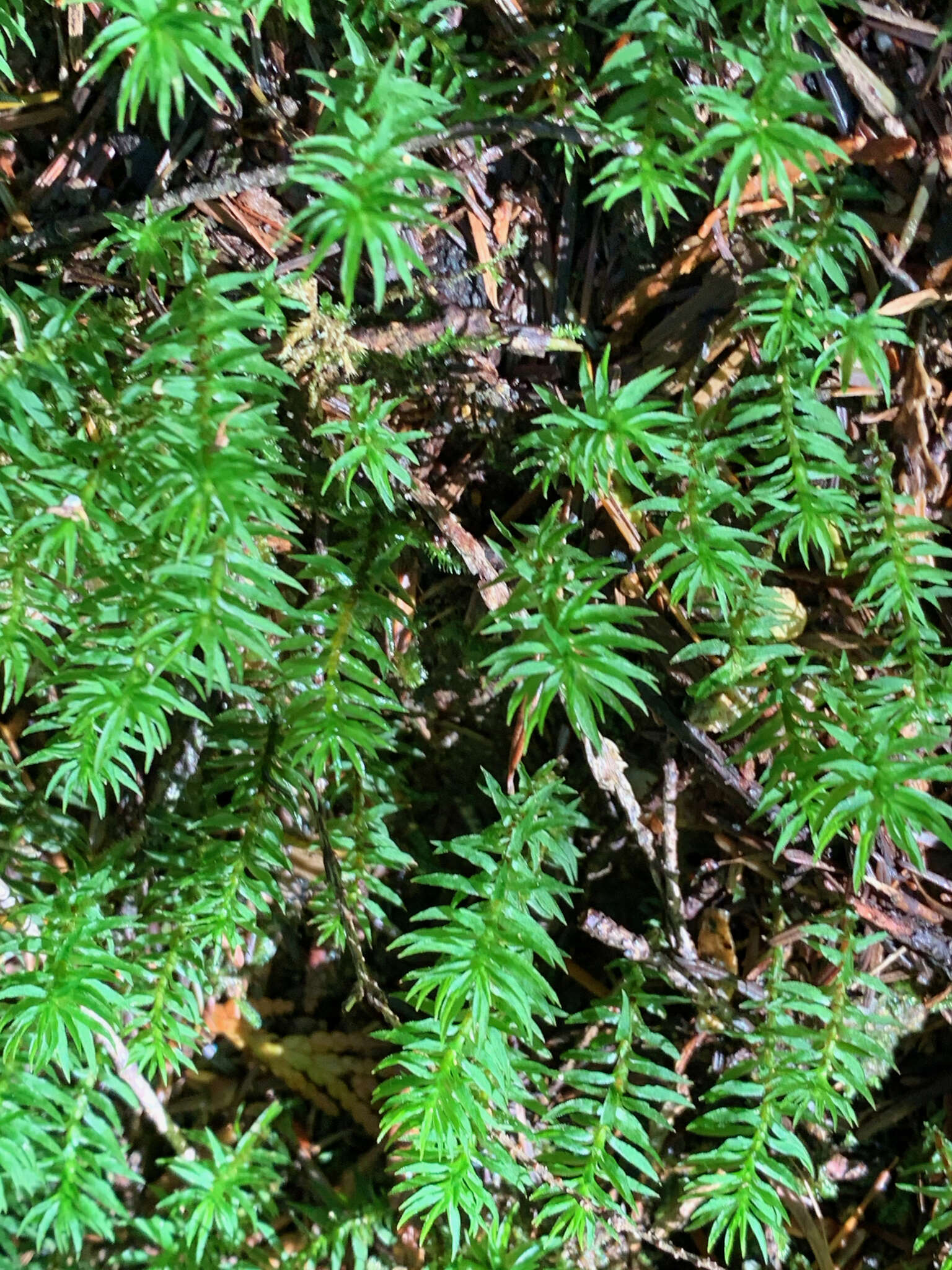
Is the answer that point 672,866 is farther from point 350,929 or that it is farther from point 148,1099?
point 148,1099

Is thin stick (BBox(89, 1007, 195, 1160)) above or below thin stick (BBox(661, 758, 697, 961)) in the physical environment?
below

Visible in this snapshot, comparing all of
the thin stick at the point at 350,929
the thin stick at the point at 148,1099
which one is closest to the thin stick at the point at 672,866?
the thin stick at the point at 350,929

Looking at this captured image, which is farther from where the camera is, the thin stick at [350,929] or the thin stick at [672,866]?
the thin stick at [672,866]

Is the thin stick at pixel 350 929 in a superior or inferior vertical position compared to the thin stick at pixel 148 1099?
superior

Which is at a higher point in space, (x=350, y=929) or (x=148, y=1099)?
(x=350, y=929)

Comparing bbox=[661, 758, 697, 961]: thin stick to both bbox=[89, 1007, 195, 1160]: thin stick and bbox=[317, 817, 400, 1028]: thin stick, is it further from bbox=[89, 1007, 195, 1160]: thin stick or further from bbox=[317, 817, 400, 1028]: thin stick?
bbox=[89, 1007, 195, 1160]: thin stick

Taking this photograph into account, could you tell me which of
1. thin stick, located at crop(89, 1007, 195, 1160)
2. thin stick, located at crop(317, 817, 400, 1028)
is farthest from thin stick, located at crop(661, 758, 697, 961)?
thin stick, located at crop(89, 1007, 195, 1160)

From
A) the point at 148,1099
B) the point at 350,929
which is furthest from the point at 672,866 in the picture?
the point at 148,1099

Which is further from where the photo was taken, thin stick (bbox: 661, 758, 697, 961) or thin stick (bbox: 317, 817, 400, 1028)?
thin stick (bbox: 661, 758, 697, 961)

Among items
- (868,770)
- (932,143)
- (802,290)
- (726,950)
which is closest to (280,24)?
(802,290)

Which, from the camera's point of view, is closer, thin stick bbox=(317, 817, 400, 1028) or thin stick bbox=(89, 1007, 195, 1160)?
thin stick bbox=(317, 817, 400, 1028)

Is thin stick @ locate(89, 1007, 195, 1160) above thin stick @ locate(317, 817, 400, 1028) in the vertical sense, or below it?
below

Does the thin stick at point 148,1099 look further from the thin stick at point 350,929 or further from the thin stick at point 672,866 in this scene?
the thin stick at point 672,866
